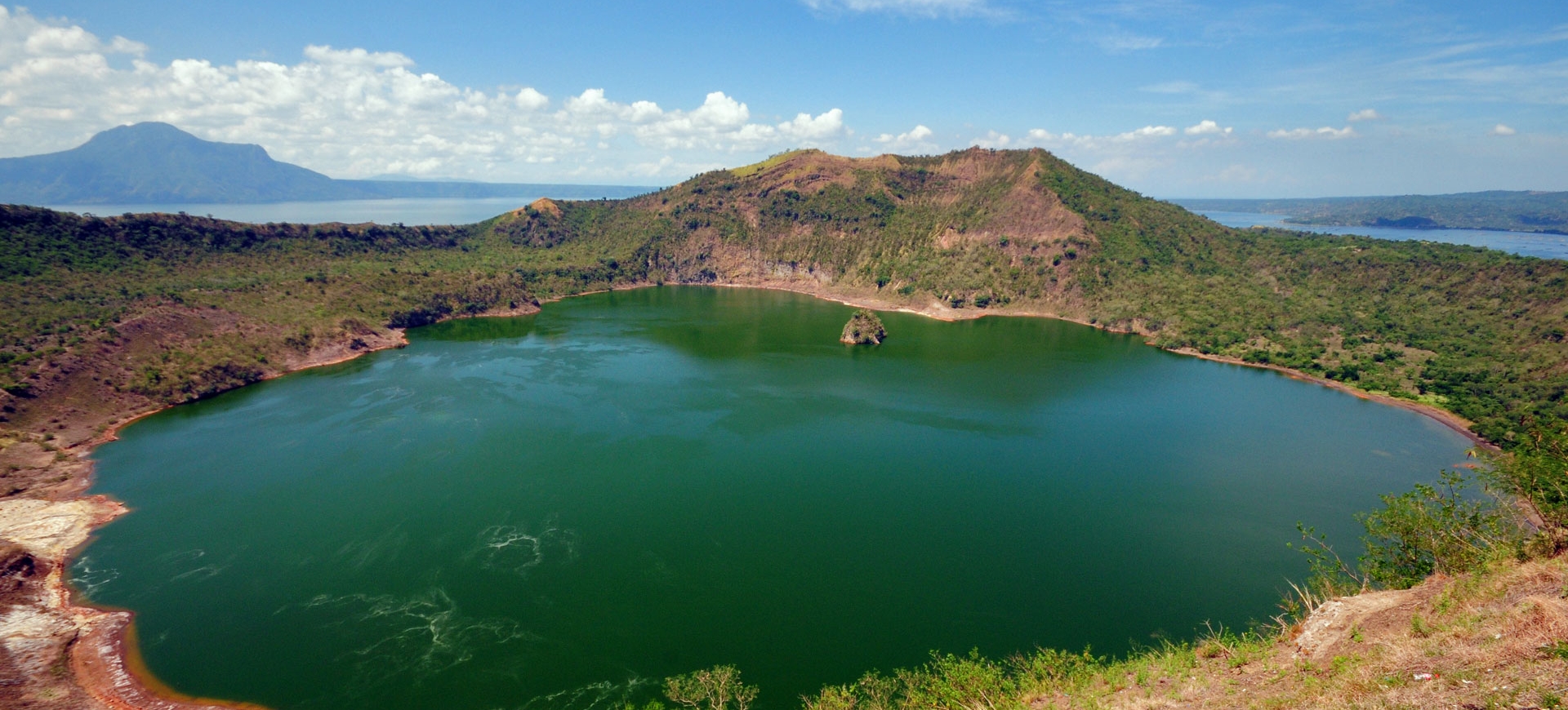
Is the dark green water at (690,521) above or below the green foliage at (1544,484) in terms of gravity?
below

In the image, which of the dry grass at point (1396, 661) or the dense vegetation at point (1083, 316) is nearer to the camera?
the dry grass at point (1396, 661)

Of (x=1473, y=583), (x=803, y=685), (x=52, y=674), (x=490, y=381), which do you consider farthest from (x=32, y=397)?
(x=1473, y=583)

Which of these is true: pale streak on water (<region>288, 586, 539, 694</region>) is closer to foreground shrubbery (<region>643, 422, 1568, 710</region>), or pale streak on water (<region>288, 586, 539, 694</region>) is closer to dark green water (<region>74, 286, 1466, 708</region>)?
dark green water (<region>74, 286, 1466, 708</region>)

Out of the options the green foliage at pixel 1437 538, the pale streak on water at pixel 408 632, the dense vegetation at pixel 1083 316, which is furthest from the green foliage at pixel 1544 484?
the pale streak on water at pixel 408 632

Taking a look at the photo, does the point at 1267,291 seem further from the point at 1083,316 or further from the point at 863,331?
the point at 863,331

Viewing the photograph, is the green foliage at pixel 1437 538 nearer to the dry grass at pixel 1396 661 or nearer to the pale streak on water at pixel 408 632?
the dry grass at pixel 1396 661

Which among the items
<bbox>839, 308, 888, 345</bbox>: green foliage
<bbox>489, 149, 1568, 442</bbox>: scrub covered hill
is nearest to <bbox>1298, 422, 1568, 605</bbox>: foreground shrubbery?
<bbox>489, 149, 1568, 442</bbox>: scrub covered hill
